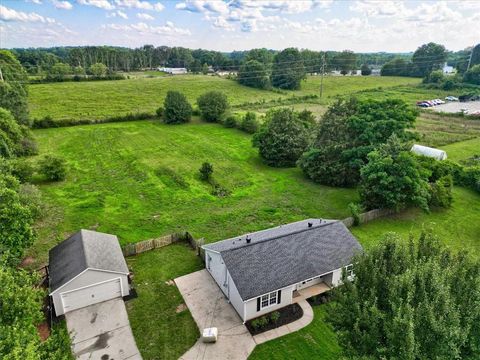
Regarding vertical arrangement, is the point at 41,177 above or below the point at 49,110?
below

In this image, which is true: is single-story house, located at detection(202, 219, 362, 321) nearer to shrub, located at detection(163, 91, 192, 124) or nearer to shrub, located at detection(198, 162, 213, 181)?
shrub, located at detection(198, 162, 213, 181)

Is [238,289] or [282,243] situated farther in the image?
[282,243]

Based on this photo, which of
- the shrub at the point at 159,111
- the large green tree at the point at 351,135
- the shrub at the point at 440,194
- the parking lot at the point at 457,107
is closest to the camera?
the shrub at the point at 440,194

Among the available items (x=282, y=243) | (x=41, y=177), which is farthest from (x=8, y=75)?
(x=282, y=243)

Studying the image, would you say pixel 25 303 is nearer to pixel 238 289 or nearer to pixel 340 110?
pixel 238 289

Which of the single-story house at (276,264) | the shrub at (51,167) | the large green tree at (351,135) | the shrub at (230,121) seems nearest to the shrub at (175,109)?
the shrub at (230,121)

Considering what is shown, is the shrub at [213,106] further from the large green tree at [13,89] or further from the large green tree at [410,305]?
the large green tree at [410,305]

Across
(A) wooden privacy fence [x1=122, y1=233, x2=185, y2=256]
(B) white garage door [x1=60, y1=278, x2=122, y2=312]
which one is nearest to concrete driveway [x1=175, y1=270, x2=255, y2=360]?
(B) white garage door [x1=60, y1=278, x2=122, y2=312]

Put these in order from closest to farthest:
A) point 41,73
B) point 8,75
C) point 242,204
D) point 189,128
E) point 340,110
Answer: point 242,204, point 340,110, point 8,75, point 189,128, point 41,73
